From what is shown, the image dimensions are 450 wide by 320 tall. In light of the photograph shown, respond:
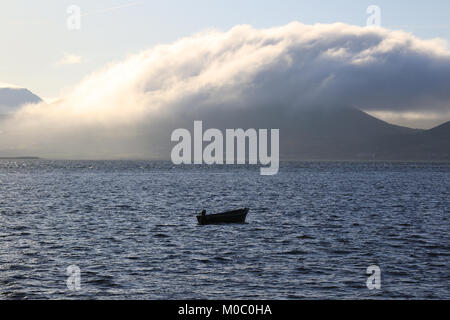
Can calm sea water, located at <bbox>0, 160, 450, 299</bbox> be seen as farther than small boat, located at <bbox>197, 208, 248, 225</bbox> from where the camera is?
No

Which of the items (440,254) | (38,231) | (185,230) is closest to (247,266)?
(440,254)

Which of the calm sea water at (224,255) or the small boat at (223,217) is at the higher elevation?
the small boat at (223,217)

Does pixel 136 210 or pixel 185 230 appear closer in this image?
pixel 185 230

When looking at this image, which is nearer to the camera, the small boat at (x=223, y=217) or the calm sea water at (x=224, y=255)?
the calm sea water at (x=224, y=255)

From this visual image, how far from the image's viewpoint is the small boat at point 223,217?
5747cm

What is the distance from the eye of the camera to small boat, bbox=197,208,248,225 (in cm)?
5747

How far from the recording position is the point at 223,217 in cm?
5816

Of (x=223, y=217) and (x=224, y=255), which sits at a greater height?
(x=223, y=217)

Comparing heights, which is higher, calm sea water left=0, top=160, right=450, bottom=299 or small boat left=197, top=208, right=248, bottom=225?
small boat left=197, top=208, right=248, bottom=225

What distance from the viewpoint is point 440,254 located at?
133 feet

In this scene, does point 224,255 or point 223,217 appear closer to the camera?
point 224,255

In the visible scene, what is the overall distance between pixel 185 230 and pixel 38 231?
48.1 feet
